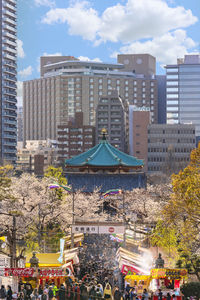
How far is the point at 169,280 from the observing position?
34844 mm

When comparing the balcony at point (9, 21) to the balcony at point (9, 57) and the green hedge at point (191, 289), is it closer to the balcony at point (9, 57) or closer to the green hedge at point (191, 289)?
the balcony at point (9, 57)

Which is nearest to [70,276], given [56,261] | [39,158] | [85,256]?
[56,261]

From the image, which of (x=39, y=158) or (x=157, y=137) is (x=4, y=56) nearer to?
(x=39, y=158)

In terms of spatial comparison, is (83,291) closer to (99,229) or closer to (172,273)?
(172,273)

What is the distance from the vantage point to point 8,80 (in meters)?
163

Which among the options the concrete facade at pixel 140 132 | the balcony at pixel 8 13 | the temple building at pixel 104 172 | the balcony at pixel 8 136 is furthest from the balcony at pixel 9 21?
the temple building at pixel 104 172

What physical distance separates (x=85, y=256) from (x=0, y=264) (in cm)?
1167

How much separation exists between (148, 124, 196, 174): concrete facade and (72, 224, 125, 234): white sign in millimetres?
124306

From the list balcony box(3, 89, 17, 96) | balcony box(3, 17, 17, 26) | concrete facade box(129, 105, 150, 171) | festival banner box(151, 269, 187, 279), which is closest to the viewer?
festival banner box(151, 269, 187, 279)

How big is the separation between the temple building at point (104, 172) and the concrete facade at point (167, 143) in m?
86.1

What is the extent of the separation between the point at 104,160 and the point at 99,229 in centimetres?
3569

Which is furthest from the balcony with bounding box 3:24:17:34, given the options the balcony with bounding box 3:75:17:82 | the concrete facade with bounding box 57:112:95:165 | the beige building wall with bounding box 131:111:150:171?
the beige building wall with bounding box 131:111:150:171

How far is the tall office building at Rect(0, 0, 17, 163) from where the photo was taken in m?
160

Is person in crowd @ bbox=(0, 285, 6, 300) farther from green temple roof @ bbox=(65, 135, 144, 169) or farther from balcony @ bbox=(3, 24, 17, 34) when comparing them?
balcony @ bbox=(3, 24, 17, 34)
